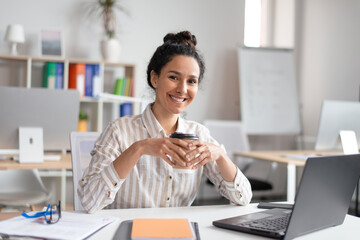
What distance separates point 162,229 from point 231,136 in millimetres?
3037

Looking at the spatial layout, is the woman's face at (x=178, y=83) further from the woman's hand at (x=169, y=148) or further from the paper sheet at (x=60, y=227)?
the paper sheet at (x=60, y=227)

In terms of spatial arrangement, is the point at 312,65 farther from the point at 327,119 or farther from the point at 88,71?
the point at 88,71

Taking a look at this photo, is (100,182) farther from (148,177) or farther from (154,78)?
(154,78)

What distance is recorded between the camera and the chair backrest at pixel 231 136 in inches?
158

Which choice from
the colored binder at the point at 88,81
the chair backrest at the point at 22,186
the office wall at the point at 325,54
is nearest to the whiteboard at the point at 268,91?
the office wall at the point at 325,54

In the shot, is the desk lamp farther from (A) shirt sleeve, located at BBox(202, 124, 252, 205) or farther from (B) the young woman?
(A) shirt sleeve, located at BBox(202, 124, 252, 205)

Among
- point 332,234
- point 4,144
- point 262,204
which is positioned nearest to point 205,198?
point 4,144

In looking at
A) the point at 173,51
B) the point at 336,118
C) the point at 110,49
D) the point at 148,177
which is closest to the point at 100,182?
the point at 148,177

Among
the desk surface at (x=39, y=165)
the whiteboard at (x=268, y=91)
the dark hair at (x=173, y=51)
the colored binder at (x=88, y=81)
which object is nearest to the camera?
the dark hair at (x=173, y=51)

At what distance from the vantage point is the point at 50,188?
13.8 feet

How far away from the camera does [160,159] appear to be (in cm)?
160

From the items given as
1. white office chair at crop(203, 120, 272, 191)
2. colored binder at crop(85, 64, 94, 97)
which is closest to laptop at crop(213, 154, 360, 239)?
white office chair at crop(203, 120, 272, 191)

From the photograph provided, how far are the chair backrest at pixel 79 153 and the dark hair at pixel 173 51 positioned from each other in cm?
36

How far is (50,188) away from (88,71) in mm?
1203
